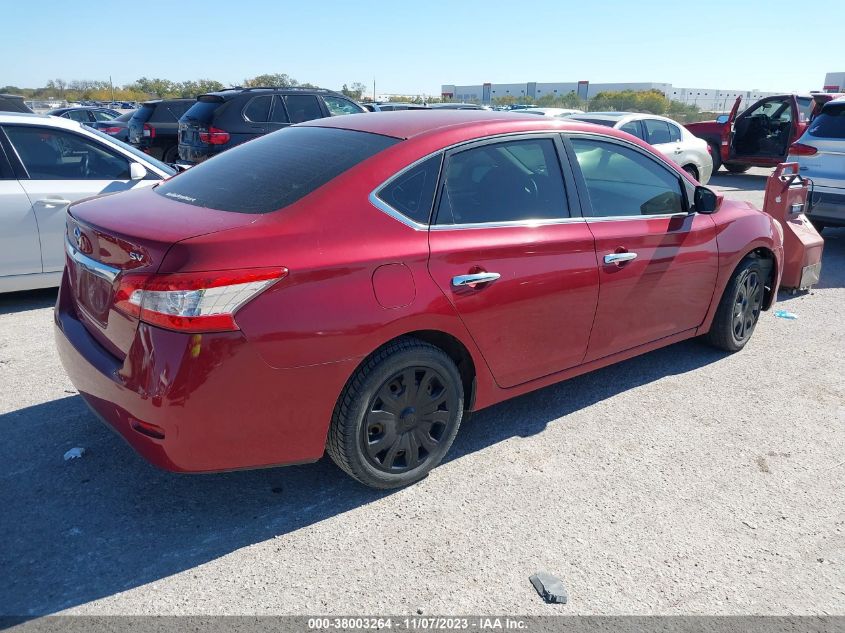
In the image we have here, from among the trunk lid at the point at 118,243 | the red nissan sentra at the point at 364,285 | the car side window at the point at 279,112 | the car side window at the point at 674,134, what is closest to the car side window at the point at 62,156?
the red nissan sentra at the point at 364,285

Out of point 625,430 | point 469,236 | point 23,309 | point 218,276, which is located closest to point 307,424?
point 218,276

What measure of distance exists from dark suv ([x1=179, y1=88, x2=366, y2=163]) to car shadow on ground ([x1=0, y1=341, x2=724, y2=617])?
759cm

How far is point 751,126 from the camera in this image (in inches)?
602

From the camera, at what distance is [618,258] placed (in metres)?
3.84

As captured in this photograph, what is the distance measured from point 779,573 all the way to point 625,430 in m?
1.23

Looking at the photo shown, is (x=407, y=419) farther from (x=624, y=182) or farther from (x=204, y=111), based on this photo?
(x=204, y=111)

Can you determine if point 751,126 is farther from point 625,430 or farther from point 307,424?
point 307,424

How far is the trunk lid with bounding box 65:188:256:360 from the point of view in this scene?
2.69 m

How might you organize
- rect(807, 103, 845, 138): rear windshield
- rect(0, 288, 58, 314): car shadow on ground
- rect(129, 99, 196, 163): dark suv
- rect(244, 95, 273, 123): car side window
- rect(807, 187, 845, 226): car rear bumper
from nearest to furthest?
rect(0, 288, 58, 314): car shadow on ground
rect(807, 187, 845, 226): car rear bumper
rect(807, 103, 845, 138): rear windshield
rect(244, 95, 273, 123): car side window
rect(129, 99, 196, 163): dark suv

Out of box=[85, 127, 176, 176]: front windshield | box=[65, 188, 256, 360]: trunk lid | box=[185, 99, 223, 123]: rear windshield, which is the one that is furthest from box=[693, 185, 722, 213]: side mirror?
box=[185, 99, 223, 123]: rear windshield

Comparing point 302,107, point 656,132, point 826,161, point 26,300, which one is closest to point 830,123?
point 826,161

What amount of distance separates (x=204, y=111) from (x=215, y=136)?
0.63 meters

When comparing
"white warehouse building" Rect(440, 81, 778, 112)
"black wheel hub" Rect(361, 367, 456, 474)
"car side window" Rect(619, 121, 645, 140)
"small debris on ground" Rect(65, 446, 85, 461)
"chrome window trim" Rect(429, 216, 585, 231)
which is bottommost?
"small debris on ground" Rect(65, 446, 85, 461)

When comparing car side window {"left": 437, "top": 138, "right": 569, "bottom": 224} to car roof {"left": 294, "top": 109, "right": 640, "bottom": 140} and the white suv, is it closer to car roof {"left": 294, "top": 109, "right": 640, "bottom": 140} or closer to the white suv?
car roof {"left": 294, "top": 109, "right": 640, "bottom": 140}
